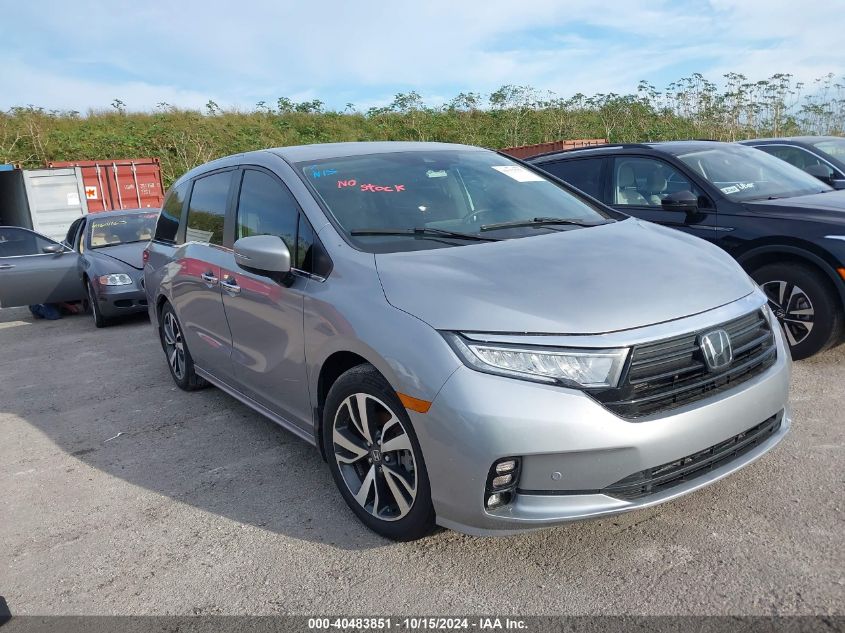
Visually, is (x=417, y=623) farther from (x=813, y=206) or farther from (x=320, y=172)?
(x=813, y=206)

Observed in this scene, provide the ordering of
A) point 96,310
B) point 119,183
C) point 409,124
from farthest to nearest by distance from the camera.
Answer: point 409,124 → point 119,183 → point 96,310

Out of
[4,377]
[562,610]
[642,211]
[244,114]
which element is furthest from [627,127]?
[562,610]

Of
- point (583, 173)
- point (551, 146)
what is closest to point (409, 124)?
point (551, 146)

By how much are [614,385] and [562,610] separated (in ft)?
2.70

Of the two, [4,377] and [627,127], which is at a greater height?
[627,127]

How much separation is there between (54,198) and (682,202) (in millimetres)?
15623

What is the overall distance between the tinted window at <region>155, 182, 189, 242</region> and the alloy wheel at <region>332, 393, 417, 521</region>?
2.82 m

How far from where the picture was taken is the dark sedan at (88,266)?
8562mm

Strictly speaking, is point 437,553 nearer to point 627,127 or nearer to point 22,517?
point 22,517

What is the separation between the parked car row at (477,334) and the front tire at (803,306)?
50 millimetres

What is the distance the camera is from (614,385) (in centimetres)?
240

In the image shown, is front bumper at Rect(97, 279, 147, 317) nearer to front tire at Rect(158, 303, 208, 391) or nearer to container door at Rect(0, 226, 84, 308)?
container door at Rect(0, 226, 84, 308)

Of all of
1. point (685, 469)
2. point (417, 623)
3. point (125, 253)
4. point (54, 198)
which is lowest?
point (417, 623)

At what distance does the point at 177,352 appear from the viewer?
17.6 feet
